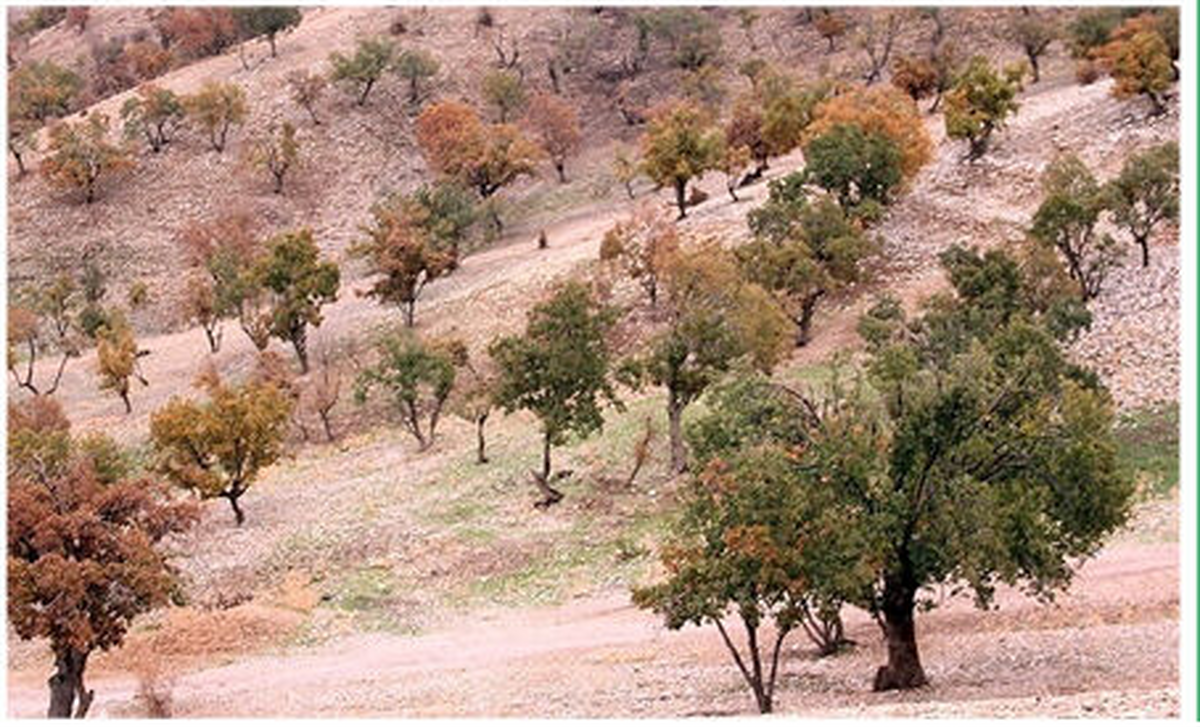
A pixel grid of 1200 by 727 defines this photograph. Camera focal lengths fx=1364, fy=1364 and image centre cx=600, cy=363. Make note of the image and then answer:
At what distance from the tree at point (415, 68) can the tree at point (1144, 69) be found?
50723 millimetres

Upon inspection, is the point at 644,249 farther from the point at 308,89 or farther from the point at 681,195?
the point at 308,89

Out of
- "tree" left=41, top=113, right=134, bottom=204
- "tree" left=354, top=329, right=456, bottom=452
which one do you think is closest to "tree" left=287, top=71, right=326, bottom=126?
"tree" left=41, top=113, right=134, bottom=204

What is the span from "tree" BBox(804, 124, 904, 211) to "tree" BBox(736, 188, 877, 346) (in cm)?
252

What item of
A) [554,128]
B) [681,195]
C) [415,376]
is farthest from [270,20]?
[415,376]

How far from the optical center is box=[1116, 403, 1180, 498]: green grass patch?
37062 mm

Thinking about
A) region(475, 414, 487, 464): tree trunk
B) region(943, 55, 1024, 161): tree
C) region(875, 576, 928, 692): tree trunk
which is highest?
region(943, 55, 1024, 161): tree

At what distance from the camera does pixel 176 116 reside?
94.8 m

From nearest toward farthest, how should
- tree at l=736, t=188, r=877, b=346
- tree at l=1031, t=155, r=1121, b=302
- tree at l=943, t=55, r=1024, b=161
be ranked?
1. tree at l=1031, t=155, r=1121, b=302
2. tree at l=736, t=188, r=877, b=346
3. tree at l=943, t=55, r=1024, b=161

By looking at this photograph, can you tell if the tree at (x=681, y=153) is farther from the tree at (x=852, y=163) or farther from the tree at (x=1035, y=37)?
the tree at (x=1035, y=37)

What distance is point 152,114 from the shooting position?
3605 inches

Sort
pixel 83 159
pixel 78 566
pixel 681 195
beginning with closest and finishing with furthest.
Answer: pixel 78 566, pixel 681 195, pixel 83 159

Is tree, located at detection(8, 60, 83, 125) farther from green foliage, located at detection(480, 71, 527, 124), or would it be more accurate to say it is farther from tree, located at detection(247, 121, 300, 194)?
green foliage, located at detection(480, 71, 527, 124)

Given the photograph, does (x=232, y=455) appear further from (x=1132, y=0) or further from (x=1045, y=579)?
(x=1132, y=0)

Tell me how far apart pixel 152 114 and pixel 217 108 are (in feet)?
15.1
